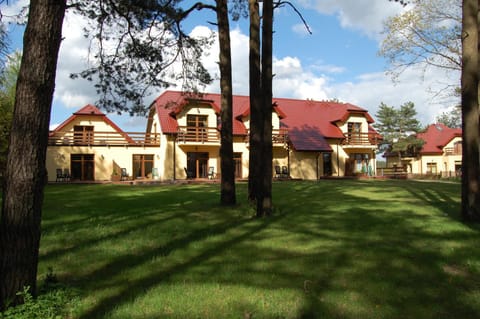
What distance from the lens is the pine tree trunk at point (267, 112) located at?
870 cm

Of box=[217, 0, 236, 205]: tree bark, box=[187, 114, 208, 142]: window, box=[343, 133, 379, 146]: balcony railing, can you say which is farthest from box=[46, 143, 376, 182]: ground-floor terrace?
box=[217, 0, 236, 205]: tree bark

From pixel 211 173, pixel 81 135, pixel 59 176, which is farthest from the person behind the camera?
pixel 81 135

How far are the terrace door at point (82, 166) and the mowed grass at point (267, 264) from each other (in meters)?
18.4

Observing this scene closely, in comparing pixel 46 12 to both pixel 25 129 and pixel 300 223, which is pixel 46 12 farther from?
pixel 300 223

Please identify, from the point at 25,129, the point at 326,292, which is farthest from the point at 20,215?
the point at 326,292

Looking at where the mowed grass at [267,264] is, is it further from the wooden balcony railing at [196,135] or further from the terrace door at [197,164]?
the terrace door at [197,164]

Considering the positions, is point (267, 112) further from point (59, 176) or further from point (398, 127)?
point (398, 127)

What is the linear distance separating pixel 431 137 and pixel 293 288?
47122 mm

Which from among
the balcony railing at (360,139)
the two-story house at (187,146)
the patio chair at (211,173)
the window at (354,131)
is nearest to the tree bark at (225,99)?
the two-story house at (187,146)

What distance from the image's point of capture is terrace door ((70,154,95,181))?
25.8 m

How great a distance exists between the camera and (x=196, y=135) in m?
26.2

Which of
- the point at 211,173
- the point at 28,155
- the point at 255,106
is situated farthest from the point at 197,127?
the point at 28,155

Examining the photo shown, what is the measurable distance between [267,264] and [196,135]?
21.8 metres

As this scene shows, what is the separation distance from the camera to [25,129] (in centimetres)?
333
